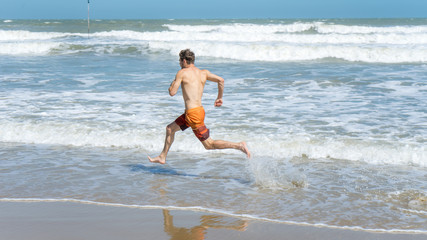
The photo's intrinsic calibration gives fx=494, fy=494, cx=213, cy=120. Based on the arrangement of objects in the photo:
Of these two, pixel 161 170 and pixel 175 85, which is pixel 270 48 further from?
pixel 175 85

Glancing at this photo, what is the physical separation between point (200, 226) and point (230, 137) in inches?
140

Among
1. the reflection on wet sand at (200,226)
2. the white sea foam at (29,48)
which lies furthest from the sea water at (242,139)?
the white sea foam at (29,48)

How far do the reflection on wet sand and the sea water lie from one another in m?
0.30

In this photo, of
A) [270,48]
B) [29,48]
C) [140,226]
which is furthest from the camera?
[29,48]

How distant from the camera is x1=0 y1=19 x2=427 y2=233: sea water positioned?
202 inches

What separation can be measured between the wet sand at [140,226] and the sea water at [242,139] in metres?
0.23

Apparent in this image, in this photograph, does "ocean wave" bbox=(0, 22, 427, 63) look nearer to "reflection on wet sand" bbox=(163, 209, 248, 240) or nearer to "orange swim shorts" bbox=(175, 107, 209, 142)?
"orange swim shorts" bbox=(175, 107, 209, 142)

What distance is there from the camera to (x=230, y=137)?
7.82 m

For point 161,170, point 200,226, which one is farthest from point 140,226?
point 161,170

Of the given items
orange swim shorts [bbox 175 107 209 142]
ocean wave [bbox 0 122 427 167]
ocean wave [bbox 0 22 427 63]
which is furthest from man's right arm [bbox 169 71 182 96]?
ocean wave [bbox 0 22 427 63]

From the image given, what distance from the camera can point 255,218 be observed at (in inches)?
179

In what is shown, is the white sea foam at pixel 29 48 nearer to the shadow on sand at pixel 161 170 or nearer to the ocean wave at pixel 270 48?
the ocean wave at pixel 270 48

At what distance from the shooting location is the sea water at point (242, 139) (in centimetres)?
512

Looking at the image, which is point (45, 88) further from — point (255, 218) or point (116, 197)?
point (255, 218)
